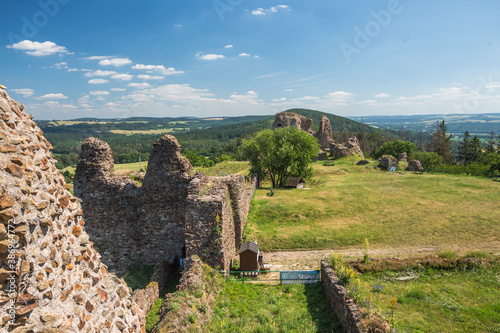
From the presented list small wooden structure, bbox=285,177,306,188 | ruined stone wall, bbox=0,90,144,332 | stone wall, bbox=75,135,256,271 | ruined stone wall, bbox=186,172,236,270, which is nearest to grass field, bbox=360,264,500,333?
ruined stone wall, bbox=186,172,236,270

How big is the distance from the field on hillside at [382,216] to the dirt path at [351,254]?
341 mm

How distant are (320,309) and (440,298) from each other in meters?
4.68

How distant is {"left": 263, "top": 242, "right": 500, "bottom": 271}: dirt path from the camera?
14988 mm

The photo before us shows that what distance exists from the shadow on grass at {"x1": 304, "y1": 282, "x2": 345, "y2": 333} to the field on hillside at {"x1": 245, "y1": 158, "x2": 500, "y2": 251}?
5.33 meters

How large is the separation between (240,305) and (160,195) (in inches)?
240

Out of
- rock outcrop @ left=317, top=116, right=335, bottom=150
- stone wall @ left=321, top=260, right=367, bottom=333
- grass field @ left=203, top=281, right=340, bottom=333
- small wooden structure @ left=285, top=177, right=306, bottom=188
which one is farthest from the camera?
rock outcrop @ left=317, top=116, right=335, bottom=150

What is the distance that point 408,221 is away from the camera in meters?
19.8

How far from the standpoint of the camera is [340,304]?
938 cm

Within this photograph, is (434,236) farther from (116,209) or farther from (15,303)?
(15,303)

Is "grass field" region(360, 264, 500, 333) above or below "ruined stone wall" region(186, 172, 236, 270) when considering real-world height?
below

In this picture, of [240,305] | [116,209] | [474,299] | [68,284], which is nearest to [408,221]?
[474,299]

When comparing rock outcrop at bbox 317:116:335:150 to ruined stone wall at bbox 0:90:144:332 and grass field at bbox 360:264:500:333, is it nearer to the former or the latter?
grass field at bbox 360:264:500:333

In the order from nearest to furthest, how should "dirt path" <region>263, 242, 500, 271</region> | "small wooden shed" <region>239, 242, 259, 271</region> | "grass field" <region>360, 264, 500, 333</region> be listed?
"grass field" <region>360, 264, 500, 333</region> → "small wooden shed" <region>239, 242, 259, 271</region> → "dirt path" <region>263, 242, 500, 271</region>

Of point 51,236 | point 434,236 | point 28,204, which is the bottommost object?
point 434,236
